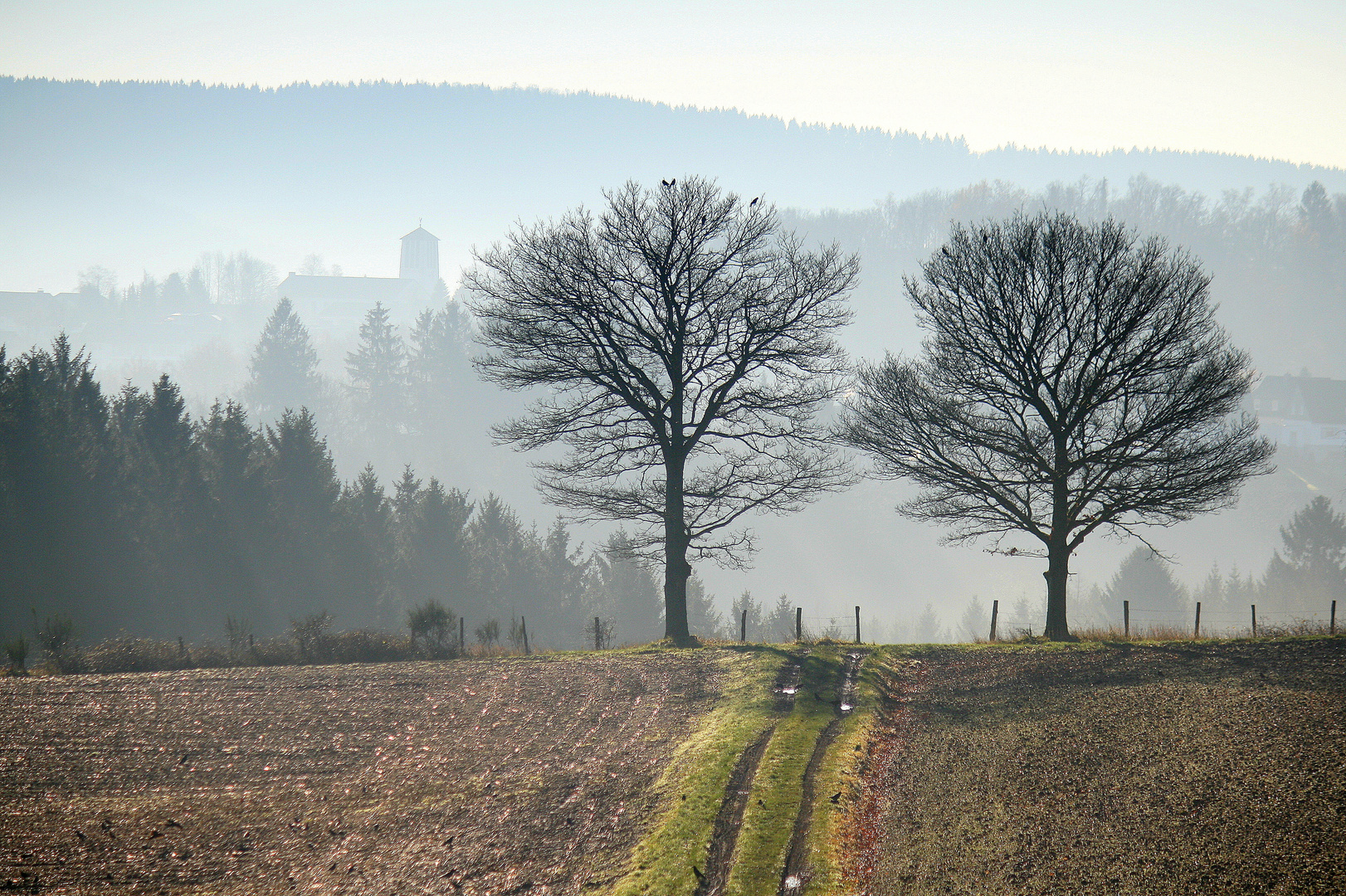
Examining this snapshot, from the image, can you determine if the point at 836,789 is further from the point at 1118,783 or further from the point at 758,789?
the point at 1118,783

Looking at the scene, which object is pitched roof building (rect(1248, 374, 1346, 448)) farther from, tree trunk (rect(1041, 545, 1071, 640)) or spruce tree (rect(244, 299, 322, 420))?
spruce tree (rect(244, 299, 322, 420))

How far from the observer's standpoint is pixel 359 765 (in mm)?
12789

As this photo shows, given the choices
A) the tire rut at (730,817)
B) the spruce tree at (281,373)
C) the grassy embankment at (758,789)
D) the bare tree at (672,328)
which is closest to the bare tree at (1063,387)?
the bare tree at (672,328)

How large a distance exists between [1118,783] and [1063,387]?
12.4m

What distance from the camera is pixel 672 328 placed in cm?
2184

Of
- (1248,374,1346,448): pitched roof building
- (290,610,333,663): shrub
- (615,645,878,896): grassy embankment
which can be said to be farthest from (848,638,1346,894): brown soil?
(1248,374,1346,448): pitched roof building

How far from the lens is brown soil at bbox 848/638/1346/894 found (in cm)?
817

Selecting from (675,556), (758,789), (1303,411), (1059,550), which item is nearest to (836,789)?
(758,789)

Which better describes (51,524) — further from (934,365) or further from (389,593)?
(934,365)

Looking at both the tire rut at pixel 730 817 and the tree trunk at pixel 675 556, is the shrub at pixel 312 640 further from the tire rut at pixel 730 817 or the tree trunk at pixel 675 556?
the tire rut at pixel 730 817

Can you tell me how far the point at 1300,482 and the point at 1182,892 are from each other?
125748 mm

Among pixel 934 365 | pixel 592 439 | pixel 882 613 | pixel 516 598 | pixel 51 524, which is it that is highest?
pixel 934 365

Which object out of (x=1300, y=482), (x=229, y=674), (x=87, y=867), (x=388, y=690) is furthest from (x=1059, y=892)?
(x=1300, y=482)

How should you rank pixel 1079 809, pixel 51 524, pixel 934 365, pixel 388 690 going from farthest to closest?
1. pixel 51 524
2. pixel 934 365
3. pixel 388 690
4. pixel 1079 809
